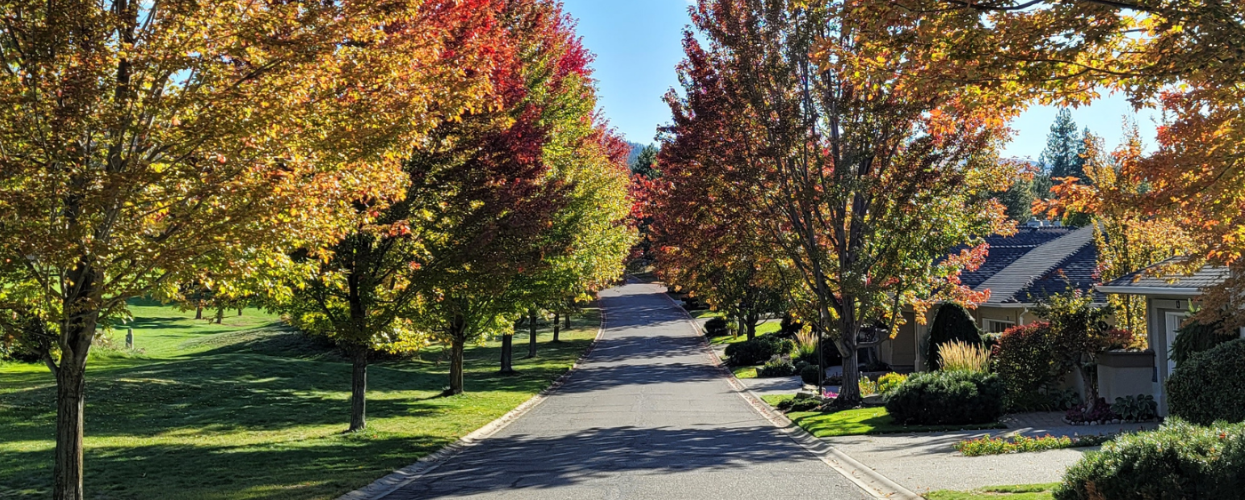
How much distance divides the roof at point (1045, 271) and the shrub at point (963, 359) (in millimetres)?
3378

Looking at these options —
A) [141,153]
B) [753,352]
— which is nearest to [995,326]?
[753,352]

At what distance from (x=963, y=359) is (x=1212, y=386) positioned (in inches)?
295

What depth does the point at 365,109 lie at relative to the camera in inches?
384

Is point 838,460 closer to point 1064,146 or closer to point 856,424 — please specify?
point 856,424

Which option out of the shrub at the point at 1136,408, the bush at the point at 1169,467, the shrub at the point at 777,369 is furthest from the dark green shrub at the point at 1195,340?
the shrub at the point at 777,369

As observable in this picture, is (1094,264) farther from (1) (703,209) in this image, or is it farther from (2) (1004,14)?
(2) (1004,14)

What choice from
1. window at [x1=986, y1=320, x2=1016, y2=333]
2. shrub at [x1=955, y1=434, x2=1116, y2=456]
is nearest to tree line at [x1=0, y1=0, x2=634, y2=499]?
shrub at [x1=955, y1=434, x2=1116, y2=456]

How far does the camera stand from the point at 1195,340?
14.8 metres

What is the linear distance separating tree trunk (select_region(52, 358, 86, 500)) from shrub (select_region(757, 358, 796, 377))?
2509 cm

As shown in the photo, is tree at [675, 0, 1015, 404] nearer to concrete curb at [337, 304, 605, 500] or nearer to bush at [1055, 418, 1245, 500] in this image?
concrete curb at [337, 304, 605, 500]

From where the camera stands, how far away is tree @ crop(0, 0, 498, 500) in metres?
7.64

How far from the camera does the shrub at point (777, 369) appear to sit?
31.2 m

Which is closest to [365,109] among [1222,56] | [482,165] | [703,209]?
[482,165]

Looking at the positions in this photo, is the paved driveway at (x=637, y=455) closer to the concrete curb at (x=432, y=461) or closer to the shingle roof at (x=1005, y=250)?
the concrete curb at (x=432, y=461)
